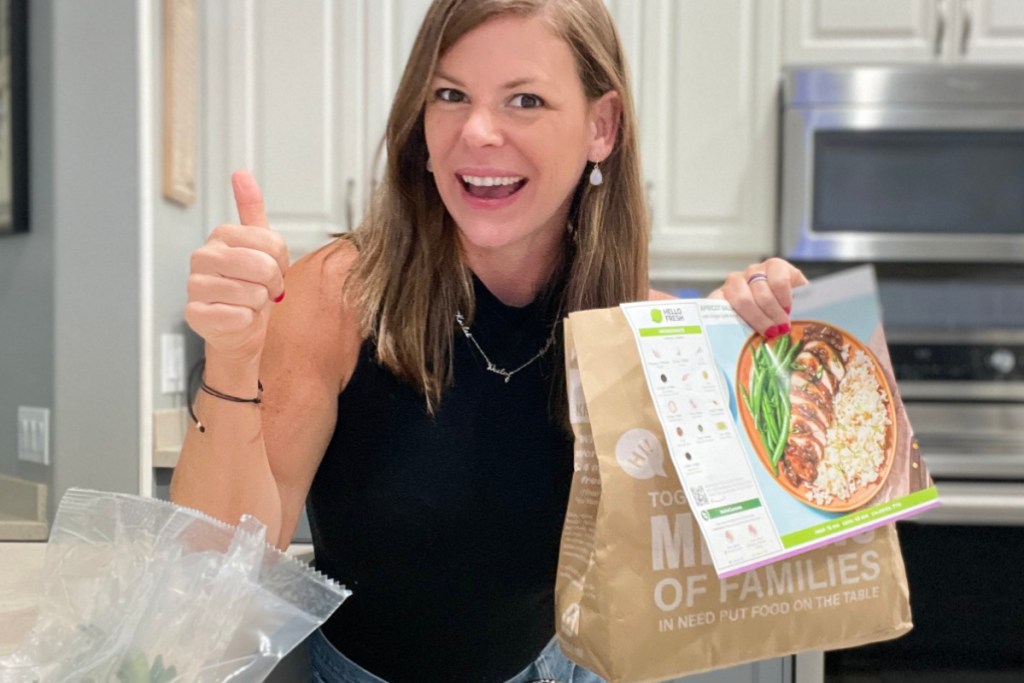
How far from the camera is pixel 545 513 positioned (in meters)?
0.85

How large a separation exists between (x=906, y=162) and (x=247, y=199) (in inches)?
63.5

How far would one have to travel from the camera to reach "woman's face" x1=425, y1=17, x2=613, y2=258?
748 mm

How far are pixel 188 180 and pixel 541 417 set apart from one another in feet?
4.52

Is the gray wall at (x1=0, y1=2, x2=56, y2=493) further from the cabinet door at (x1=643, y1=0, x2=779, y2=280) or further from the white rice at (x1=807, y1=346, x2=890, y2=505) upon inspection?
the white rice at (x1=807, y1=346, x2=890, y2=505)

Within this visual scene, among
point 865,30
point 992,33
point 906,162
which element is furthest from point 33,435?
point 992,33

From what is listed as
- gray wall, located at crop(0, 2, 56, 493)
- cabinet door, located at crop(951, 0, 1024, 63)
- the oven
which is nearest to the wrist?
gray wall, located at crop(0, 2, 56, 493)

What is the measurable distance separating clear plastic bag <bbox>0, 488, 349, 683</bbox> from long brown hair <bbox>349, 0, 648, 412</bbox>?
30 centimetres

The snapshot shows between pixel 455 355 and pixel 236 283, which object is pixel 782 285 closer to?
pixel 455 355

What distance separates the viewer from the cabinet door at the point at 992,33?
74.8 inches

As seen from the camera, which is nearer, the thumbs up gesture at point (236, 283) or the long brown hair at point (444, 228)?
the thumbs up gesture at point (236, 283)

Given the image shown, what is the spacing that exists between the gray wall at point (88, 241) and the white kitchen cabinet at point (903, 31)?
145cm

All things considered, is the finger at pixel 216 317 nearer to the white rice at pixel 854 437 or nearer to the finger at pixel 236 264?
the finger at pixel 236 264

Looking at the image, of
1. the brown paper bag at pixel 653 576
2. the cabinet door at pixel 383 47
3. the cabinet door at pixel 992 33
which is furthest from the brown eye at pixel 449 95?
the cabinet door at pixel 992 33

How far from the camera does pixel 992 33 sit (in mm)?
1913
